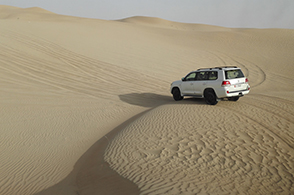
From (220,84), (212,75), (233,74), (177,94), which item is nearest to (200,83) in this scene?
(212,75)

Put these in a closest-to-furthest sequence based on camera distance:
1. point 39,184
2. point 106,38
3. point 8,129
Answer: point 39,184 < point 8,129 < point 106,38

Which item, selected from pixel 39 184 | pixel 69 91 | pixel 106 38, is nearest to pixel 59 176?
pixel 39 184

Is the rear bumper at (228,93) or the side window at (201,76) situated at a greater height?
the side window at (201,76)

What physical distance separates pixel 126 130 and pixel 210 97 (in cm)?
422

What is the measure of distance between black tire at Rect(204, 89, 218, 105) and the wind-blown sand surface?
15.0 inches

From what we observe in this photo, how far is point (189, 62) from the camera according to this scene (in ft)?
77.2

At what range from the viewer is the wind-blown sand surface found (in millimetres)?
5699

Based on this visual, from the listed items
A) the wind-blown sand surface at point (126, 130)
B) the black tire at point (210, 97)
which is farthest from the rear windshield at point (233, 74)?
the wind-blown sand surface at point (126, 130)

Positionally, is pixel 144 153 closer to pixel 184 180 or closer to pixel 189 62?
pixel 184 180

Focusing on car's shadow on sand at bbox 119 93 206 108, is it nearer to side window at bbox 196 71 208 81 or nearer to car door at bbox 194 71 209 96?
car door at bbox 194 71 209 96

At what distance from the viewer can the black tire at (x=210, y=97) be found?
11117 millimetres

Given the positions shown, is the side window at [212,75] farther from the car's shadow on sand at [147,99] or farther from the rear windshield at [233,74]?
the car's shadow on sand at [147,99]

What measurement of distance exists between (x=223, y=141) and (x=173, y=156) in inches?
62.2

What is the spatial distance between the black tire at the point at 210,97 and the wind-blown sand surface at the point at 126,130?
1.25 feet
